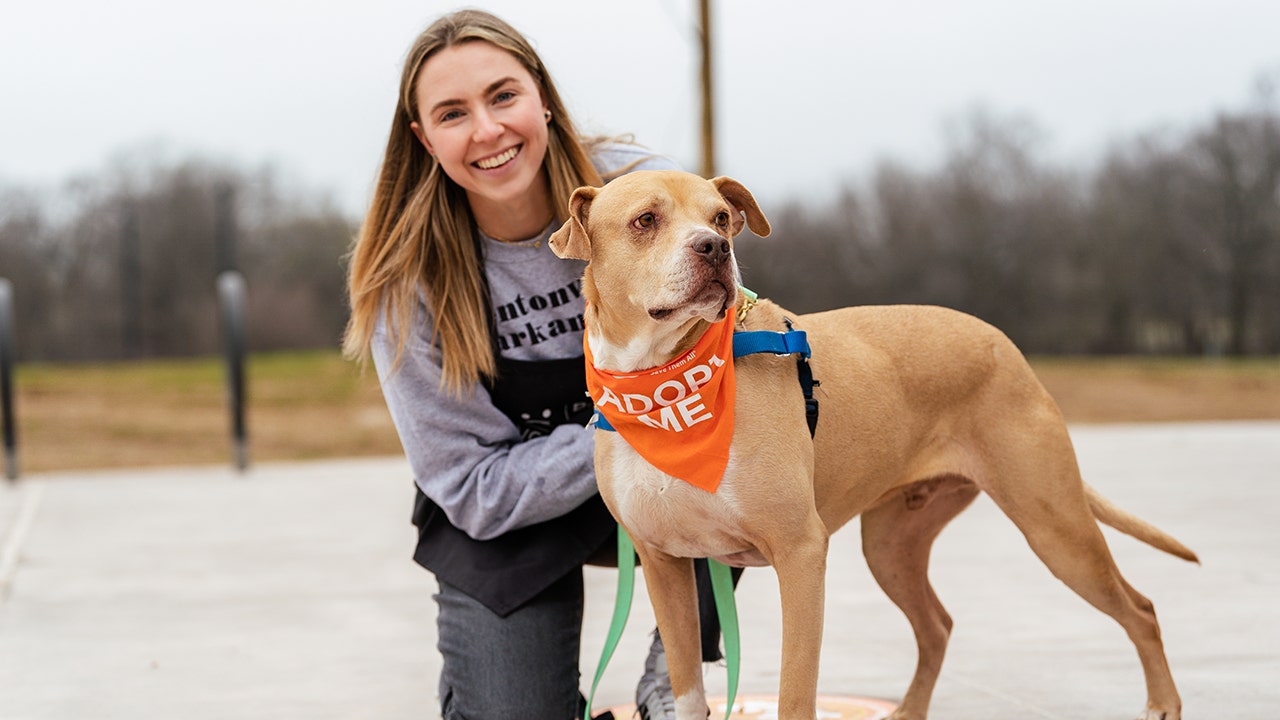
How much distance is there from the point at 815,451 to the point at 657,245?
24.1 inches

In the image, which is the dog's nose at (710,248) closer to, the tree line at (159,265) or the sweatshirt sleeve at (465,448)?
the sweatshirt sleeve at (465,448)

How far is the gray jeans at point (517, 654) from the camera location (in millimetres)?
3279

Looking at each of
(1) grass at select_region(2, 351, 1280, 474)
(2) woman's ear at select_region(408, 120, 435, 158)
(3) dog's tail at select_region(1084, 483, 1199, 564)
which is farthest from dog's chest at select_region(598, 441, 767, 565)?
(1) grass at select_region(2, 351, 1280, 474)

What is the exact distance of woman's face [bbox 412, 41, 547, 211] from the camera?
10.2ft

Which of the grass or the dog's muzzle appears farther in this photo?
the grass

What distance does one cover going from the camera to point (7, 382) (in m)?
8.86

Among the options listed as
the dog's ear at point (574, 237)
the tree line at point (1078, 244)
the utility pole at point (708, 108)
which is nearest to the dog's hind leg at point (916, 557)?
the dog's ear at point (574, 237)

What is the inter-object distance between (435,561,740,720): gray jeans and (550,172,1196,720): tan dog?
0.69 m

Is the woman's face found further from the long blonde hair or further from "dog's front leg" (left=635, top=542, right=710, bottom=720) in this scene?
"dog's front leg" (left=635, top=542, right=710, bottom=720)

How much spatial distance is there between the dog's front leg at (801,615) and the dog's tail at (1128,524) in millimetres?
954

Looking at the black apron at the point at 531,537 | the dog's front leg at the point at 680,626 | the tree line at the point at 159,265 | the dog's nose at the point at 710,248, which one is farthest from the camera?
the tree line at the point at 159,265

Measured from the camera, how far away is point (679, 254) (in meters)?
Result: 2.33

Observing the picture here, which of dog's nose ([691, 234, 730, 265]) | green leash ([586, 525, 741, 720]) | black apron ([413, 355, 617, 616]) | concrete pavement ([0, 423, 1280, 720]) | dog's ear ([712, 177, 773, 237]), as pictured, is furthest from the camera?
concrete pavement ([0, 423, 1280, 720])

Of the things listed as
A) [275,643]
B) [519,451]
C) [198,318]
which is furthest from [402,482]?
[198,318]
